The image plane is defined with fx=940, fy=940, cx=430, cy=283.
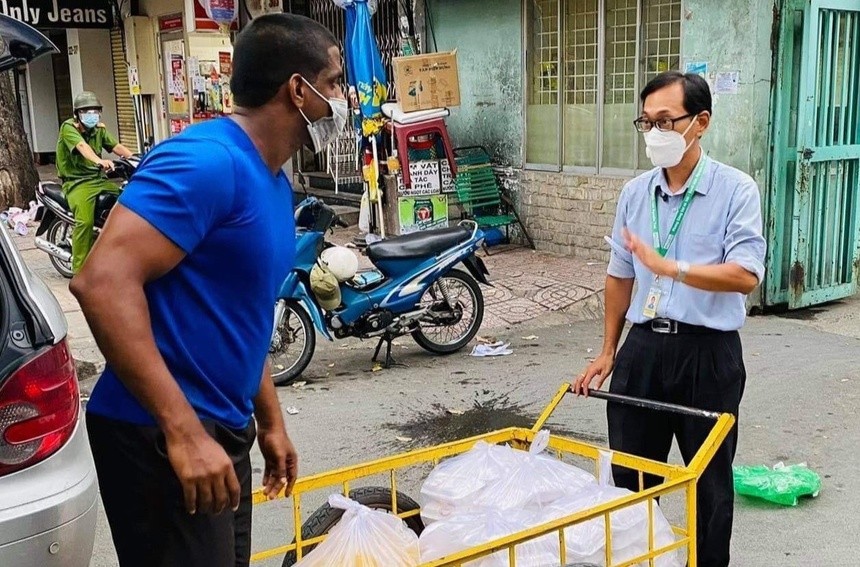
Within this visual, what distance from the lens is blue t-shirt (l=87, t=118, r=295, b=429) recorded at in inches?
69.8

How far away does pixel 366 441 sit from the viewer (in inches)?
199

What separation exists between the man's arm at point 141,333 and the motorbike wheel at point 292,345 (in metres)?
4.25

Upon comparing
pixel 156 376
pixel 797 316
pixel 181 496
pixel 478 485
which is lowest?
pixel 797 316

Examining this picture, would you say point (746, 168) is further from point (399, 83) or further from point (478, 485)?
point (478, 485)

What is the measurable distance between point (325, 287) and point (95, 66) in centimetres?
1162

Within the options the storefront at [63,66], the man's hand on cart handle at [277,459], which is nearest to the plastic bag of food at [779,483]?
the man's hand on cart handle at [277,459]

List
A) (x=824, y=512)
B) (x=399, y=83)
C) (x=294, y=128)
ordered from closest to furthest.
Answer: (x=294, y=128) < (x=824, y=512) < (x=399, y=83)

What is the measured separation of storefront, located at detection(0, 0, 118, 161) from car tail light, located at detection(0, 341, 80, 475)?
7.86 m

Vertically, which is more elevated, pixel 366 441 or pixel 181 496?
pixel 181 496

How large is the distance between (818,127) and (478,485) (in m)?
5.79

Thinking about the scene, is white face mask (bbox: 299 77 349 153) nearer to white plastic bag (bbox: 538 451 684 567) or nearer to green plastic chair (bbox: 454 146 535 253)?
white plastic bag (bbox: 538 451 684 567)

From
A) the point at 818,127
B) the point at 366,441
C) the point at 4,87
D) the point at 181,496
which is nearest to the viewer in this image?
the point at 181,496

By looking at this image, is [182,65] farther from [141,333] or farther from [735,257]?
[141,333]

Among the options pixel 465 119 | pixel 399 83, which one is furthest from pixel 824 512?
pixel 465 119
